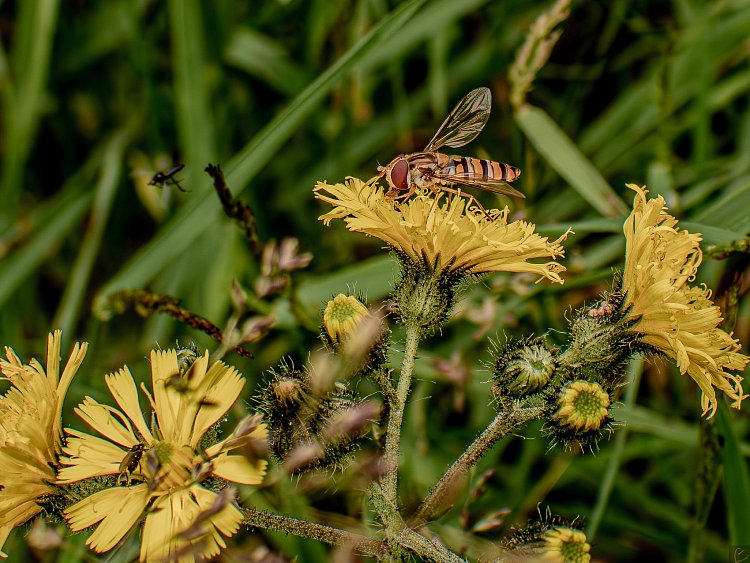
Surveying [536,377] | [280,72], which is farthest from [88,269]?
[536,377]

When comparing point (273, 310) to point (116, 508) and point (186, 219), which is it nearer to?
point (186, 219)

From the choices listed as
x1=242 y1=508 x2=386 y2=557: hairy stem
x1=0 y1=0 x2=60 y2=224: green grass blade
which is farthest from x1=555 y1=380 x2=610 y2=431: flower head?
x1=0 y1=0 x2=60 y2=224: green grass blade

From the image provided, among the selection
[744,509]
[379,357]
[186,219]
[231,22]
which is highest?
[231,22]

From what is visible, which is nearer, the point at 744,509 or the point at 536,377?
the point at 536,377

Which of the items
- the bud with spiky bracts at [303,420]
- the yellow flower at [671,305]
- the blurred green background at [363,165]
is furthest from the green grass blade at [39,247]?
the yellow flower at [671,305]

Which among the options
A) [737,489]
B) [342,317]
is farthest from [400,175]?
[737,489]

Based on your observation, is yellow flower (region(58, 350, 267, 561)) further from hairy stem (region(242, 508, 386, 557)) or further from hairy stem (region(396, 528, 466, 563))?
hairy stem (region(396, 528, 466, 563))
